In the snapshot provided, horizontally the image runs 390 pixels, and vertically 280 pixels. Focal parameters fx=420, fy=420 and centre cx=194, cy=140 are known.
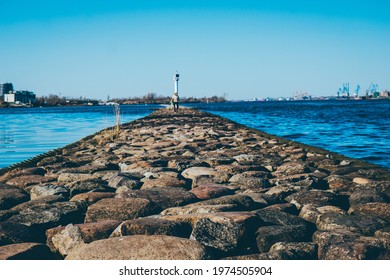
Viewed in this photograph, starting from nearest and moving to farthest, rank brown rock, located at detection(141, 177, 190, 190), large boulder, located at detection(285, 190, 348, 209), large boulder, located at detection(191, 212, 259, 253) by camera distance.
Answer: large boulder, located at detection(191, 212, 259, 253)
large boulder, located at detection(285, 190, 348, 209)
brown rock, located at detection(141, 177, 190, 190)

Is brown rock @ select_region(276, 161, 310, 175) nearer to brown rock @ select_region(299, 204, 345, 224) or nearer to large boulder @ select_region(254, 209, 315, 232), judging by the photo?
brown rock @ select_region(299, 204, 345, 224)

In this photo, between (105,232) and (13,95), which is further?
(13,95)

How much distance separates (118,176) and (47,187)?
2.48 ft

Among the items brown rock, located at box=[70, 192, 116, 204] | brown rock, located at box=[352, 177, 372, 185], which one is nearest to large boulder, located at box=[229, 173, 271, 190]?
brown rock, located at box=[352, 177, 372, 185]

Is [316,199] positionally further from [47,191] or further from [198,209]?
[47,191]

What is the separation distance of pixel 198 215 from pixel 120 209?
0.67 metres

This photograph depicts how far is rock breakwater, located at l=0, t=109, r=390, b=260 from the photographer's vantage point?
2.50m

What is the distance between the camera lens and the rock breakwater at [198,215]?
2.50 meters

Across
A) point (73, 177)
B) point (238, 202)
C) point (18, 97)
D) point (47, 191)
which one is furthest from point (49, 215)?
point (18, 97)

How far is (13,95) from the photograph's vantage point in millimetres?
111562

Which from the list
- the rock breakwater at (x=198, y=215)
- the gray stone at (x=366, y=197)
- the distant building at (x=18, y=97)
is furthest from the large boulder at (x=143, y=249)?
the distant building at (x=18, y=97)

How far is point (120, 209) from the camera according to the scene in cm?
327

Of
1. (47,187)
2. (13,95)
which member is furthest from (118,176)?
Result: (13,95)
